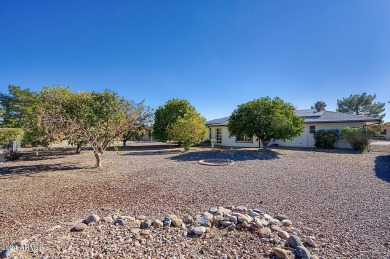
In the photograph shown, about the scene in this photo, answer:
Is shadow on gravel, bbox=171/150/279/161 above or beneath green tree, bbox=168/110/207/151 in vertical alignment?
beneath

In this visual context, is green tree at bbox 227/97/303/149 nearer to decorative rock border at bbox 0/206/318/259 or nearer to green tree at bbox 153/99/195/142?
green tree at bbox 153/99/195/142

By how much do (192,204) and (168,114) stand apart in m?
17.5

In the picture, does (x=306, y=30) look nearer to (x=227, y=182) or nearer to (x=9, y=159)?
(x=227, y=182)

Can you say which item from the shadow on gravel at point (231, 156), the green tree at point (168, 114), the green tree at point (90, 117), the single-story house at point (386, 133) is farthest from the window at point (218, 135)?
the single-story house at point (386, 133)

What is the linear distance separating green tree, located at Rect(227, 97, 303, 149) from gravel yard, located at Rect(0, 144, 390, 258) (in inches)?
203

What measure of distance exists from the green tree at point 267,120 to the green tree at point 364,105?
38.8 meters

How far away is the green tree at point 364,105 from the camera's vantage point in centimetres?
4141

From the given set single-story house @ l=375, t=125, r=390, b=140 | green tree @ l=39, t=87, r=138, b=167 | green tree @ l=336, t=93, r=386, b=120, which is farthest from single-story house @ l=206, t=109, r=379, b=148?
green tree @ l=336, t=93, r=386, b=120

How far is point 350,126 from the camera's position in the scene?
17969 mm

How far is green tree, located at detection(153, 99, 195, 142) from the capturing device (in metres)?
21.6

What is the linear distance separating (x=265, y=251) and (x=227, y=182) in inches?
163

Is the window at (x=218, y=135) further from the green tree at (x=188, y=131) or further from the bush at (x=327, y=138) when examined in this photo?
the bush at (x=327, y=138)

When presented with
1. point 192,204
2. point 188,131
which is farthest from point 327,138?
point 192,204

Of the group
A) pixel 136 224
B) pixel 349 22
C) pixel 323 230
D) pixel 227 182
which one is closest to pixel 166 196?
pixel 136 224
